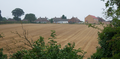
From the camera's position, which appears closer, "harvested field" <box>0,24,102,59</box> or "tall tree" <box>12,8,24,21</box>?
"harvested field" <box>0,24,102,59</box>

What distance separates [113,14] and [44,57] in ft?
12.0

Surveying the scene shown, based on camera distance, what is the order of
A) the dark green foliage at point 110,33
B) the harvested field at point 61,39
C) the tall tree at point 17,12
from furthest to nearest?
1. the tall tree at point 17,12
2. the harvested field at point 61,39
3. the dark green foliage at point 110,33

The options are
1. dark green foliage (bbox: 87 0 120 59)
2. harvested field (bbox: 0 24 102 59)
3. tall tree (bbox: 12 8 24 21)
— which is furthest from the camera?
tall tree (bbox: 12 8 24 21)

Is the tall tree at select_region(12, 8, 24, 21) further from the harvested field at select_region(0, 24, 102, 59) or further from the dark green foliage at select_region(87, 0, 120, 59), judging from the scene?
the dark green foliage at select_region(87, 0, 120, 59)

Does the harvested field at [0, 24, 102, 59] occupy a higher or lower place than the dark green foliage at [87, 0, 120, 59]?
lower

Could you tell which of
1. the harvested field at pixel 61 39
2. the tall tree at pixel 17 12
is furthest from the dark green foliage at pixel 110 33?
the tall tree at pixel 17 12

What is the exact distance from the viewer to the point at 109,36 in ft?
18.8

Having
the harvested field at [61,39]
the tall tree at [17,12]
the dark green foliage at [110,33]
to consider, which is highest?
the tall tree at [17,12]

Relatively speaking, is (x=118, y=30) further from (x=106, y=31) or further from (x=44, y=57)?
(x=44, y=57)

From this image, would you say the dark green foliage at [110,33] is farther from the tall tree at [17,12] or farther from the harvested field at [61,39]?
the tall tree at [17,12]

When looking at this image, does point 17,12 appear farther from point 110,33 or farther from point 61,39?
point 110,33

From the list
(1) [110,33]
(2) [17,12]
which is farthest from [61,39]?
(2) [17,12]

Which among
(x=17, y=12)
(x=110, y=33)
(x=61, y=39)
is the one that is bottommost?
(x=61, y=39)

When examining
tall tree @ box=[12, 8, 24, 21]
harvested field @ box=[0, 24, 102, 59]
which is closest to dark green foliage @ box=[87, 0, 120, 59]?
harvested field @ box=[0, 24, 102, 59]
